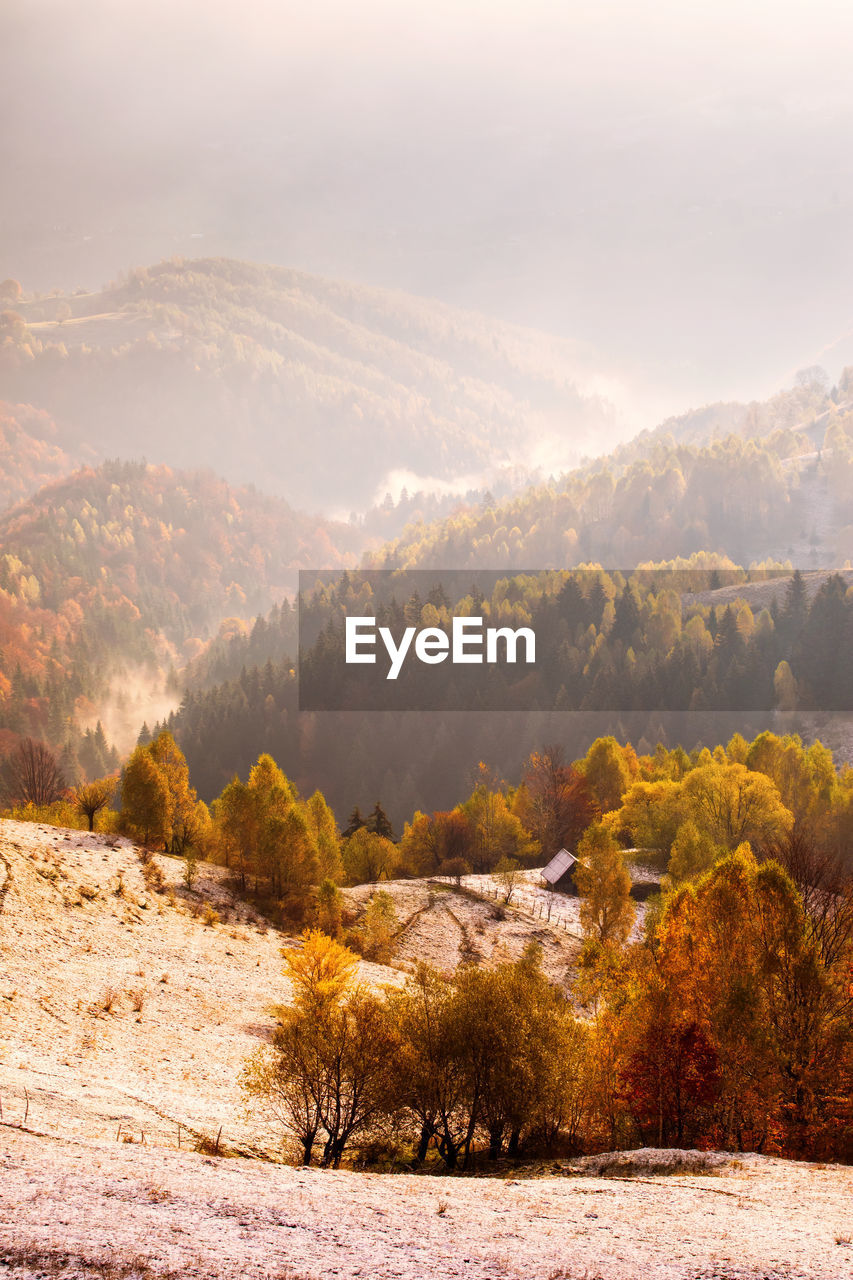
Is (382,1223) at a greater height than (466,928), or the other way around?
(382,1223)

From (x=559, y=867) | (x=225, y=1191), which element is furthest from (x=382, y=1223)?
(x=559, y=867)

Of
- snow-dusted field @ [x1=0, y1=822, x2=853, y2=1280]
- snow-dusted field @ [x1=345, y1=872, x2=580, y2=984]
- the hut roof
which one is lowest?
snow-dusted field @ [x1=345, y1=872, x2=580, y2=984]

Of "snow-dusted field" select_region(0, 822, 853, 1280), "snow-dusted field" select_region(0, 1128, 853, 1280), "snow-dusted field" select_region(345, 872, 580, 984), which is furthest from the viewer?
"snow-dusted field" select_region(345, 872, 580, 984)

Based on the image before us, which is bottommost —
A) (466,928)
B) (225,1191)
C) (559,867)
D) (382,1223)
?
(466,928)

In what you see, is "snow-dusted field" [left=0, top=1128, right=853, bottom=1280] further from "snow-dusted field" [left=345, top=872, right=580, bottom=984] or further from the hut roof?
the hut roof

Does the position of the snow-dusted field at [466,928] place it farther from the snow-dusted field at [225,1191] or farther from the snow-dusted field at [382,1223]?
the snow-dusted field at [382,1223]

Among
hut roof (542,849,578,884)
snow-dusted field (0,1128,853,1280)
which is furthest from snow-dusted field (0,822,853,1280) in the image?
hut roof (542,849,578,884)

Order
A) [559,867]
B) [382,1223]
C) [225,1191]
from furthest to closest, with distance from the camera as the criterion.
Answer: [559,867] → [225,1191] → [382,1223]

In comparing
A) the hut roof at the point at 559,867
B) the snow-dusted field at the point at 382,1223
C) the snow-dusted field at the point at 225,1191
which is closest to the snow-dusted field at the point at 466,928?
the hut roof at the point at 559,867

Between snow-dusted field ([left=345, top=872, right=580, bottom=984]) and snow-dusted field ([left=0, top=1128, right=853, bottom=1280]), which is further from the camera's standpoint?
snow-dusted field ([left=345, top=872, right=580, bottom=984])

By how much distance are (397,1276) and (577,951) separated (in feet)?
228

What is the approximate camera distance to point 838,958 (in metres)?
49.4

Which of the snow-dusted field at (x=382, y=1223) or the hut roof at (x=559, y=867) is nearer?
the snow-dusted field at (x=382, y=1223)

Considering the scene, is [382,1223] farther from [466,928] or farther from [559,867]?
[559,867]
